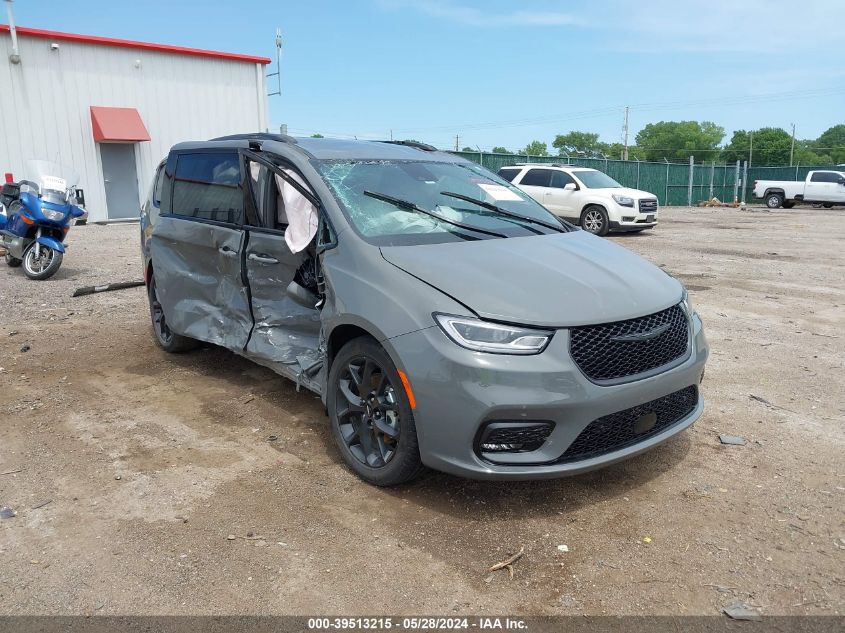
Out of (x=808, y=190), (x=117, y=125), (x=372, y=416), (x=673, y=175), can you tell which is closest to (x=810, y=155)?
(x=673, y=175)

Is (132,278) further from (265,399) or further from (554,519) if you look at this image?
(554,519)

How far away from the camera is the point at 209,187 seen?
16.8ft

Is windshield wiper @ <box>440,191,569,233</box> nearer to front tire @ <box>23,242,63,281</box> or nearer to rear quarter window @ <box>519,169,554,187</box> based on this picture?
front tire @ <box>23,242,63,281</box>

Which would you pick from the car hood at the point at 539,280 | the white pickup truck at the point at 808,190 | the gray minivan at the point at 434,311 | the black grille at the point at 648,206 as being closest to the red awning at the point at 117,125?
the black grille at the point at 648,206

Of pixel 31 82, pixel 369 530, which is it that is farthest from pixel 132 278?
pixel 31 82

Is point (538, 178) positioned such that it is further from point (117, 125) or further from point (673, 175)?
point (673, 175)

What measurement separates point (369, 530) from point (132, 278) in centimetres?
807

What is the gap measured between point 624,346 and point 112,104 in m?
21.8

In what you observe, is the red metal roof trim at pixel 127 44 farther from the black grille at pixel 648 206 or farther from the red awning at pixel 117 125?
the black grille at pixel 648 206

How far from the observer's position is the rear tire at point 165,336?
5910 mm

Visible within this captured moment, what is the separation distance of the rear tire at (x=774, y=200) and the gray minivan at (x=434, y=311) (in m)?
31.7

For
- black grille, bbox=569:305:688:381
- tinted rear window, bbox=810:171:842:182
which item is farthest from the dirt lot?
tinted rear window, bbox=810:171:842:182

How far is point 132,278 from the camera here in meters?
10.0

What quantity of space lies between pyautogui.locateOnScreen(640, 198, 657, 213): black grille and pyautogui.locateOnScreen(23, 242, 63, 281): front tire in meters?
12.9
